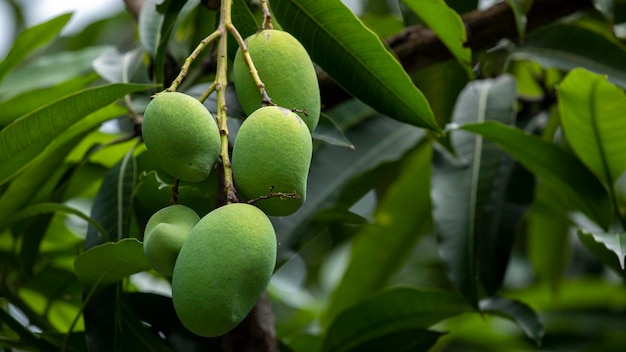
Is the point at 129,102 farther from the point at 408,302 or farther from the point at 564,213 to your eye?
the point at 564,213

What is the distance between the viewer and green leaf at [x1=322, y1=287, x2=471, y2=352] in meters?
0.89

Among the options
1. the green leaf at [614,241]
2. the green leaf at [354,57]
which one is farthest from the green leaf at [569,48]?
the green leaf at [354,57]

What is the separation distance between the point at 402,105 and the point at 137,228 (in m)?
0.29

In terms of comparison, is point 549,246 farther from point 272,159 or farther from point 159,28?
point 272,159

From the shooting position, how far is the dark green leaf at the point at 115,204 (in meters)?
0.75

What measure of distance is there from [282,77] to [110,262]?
21 cm

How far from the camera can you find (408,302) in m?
0.90

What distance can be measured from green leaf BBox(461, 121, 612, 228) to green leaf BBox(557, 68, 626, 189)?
0.5 inches

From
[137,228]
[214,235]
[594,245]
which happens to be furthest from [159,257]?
[594,245]

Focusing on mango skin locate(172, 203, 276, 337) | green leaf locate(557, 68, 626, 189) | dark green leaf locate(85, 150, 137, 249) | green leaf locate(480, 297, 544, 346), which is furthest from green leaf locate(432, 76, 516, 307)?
mango skin locate(172, 203, 276, 337)

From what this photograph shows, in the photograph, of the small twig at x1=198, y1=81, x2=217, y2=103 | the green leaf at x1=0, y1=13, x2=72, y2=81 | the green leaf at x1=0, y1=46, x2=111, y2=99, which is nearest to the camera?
the small twig at x1=198, y1=81, x2=217, y2=103

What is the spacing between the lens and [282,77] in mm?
531

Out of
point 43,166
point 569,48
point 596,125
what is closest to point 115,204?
point 43,166

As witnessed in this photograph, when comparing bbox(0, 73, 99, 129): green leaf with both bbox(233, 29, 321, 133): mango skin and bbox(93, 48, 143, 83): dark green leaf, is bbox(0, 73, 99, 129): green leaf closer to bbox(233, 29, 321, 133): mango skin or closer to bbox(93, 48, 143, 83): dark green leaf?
bbox(93, 48, 143, 83): dark green leaf
